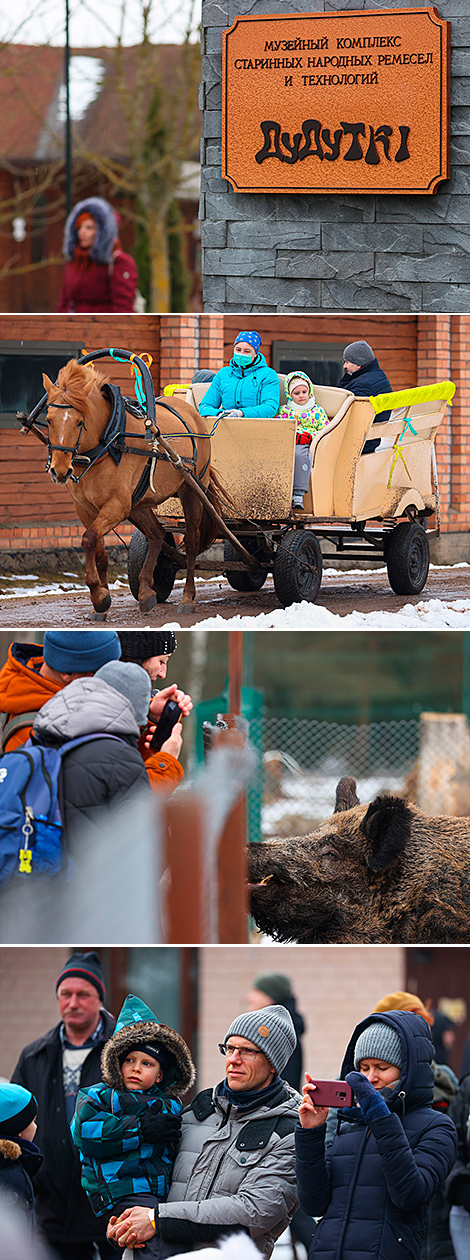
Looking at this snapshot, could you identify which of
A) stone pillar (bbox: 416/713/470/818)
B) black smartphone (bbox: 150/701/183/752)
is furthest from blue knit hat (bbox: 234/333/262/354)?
stone pillar (bbox: 416/713/470/818)

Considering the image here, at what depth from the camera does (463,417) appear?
A: 462 centimetres

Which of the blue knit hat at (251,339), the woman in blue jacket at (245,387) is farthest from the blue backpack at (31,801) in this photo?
the blue knit hat at (251,339)

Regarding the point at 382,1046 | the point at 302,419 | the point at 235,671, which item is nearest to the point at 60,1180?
the point at 382,1046

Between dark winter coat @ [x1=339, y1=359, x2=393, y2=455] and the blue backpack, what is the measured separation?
1.36 metres

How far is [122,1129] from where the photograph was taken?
3457 millimetres

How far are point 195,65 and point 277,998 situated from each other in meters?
17.6

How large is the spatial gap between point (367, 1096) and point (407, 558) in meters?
1.84

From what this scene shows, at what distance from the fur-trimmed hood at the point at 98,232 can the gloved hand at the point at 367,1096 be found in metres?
6.28

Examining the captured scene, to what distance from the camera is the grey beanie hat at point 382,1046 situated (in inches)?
131

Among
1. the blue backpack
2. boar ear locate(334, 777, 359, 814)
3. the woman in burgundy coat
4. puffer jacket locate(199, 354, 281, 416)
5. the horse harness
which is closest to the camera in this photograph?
the blue backpack

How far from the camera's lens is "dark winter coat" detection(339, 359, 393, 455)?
174 inches

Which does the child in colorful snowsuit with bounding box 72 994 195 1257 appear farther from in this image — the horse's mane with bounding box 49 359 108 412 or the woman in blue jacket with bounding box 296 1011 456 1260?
the horse's mane with bounding box 49 359 108 412

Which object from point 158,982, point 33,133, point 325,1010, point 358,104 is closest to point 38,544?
point 358,104

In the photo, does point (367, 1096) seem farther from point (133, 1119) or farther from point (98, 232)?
point (98, 232)
